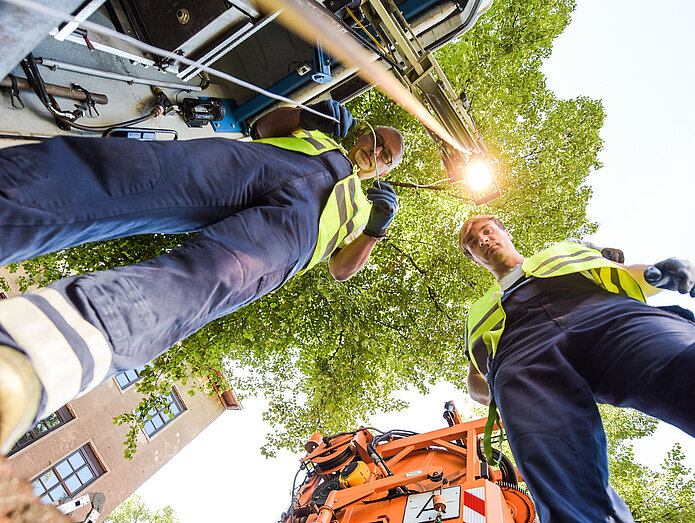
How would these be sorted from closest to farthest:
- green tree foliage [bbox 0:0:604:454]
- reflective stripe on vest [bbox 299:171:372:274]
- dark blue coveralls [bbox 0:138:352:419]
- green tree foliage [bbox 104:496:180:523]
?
dark blue coveralls [bbox 0:138:352:419] < reflective stripe on vest [bbox 299:171:372:274] < green tree foliage [bbox 0:0:604:454] < green tree foliage [bbox 104:496:180:523]

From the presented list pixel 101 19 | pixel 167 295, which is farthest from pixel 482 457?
pixel 101 19

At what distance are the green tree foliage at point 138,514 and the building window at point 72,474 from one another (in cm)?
937

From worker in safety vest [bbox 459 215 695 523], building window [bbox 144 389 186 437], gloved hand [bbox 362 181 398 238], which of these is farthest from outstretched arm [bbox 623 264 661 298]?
building window [bbox 144 389 186 437]

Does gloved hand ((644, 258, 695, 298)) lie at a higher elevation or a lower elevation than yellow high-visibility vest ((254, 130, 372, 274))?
lower

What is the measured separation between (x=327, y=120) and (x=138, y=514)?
2297 centimetres

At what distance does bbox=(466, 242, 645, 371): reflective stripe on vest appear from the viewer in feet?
6.12

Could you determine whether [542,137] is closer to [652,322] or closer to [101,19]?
[652,322]

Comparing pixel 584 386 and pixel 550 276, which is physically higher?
pixel 550 276

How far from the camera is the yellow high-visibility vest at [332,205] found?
204 cm

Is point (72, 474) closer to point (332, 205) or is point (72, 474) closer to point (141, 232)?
point (141, 232)

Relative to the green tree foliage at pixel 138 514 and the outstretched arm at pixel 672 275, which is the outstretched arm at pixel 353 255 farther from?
the green tree foliage at pixel 138 514

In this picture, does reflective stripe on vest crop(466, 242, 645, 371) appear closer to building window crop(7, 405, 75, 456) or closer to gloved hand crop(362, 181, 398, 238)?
gloved hand crop(362, 181, 398, 238)

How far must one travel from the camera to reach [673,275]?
170 cm

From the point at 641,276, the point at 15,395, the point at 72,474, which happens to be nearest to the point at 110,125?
the point at 15,395
